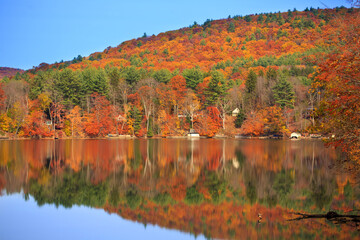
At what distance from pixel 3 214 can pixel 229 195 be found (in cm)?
836

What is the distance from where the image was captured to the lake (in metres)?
10.2

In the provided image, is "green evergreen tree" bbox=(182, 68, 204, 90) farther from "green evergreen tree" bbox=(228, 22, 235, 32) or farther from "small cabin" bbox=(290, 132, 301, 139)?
"green evergreen tree" bbox=(228, 22, 235, 32)

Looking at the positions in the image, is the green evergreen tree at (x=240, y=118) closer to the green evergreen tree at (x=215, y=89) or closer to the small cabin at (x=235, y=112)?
the small cabin at (x=235, y=112)

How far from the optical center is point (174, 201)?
1358 cm

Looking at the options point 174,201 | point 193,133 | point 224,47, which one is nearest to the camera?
point 174,201

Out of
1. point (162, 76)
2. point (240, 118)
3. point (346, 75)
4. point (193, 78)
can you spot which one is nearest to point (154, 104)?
point (162, 76)

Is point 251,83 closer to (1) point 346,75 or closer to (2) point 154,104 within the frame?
(2) point 154,104

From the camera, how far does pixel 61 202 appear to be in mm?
13695

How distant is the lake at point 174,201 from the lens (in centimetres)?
1024

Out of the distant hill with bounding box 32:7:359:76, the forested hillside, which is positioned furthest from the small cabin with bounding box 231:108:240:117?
the distant hill with bounding box 32:7:359:76

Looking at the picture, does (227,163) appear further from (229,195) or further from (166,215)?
(166,215)

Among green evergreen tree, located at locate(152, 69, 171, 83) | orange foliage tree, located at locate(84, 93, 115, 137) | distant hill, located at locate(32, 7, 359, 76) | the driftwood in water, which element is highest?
distant hill, located at locate(32, 7, 359, 76)

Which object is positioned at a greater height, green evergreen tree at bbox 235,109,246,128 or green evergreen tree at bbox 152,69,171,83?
green evergreen tree at bbox 152,69,171,83

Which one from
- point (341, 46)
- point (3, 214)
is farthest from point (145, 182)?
point (341, 46)
